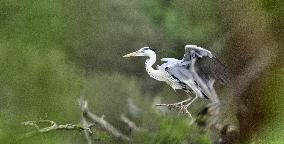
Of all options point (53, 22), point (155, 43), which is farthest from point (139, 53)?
point (53, 22)

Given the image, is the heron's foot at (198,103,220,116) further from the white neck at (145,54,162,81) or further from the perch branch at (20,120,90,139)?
the perch branch at (20,120,90,139)

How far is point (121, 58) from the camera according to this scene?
99cm

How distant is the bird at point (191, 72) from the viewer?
3.23 feet

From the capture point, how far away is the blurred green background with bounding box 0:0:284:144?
3.20ft

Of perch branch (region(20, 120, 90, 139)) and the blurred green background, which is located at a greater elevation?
the blurred green background

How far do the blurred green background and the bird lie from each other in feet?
0.04

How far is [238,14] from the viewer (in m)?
1.01

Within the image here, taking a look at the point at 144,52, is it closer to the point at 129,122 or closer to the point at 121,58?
the point at 121,58

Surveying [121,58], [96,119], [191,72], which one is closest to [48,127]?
[96,119]

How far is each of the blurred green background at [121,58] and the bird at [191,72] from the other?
13 millimetres

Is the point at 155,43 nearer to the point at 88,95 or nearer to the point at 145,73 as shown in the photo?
the point at 145,73

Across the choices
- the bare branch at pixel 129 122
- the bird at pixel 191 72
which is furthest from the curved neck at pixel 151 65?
the bare branch at pixel 129 122

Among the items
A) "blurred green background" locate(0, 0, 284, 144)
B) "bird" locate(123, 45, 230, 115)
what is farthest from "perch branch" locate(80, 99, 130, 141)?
"bird" locate(123, 45, 230, 115)

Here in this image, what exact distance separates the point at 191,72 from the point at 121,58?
0.15 metres
